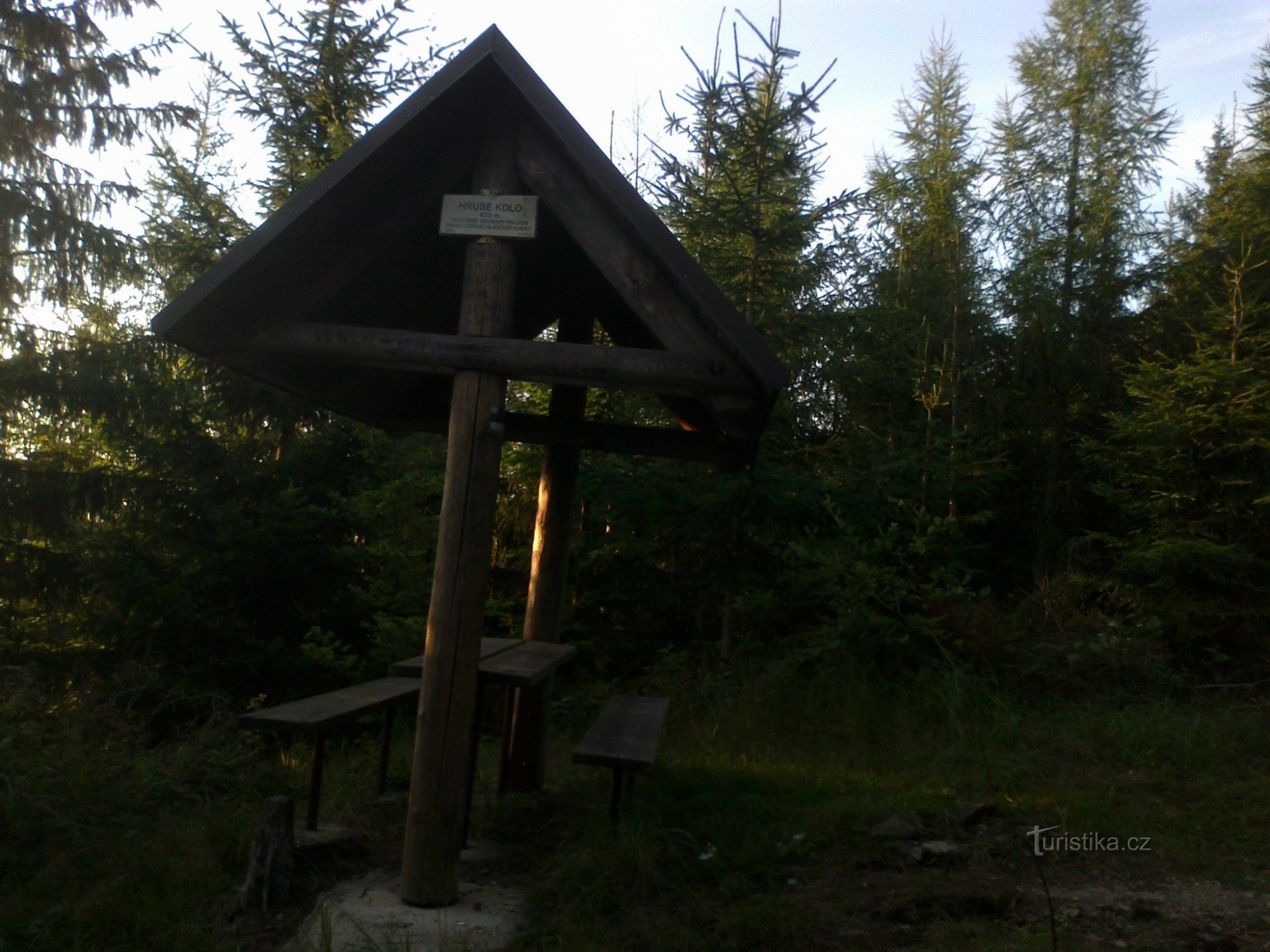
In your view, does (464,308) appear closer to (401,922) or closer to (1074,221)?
(401,922)

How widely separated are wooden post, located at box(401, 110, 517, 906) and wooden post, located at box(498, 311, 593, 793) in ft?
6.42

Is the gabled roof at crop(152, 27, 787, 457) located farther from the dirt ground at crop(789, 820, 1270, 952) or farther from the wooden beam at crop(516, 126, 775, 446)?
the dirt ground at crop(789, 820, 1270, 952)

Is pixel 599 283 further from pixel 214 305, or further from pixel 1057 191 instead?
pixel 1057 191

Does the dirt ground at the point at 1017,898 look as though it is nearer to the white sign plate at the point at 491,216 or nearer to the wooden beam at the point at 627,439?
the wooden beam at the point at 627,439

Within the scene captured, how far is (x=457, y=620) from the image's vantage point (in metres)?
4.24

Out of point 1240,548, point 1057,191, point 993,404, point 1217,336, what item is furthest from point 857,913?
point 1057,191

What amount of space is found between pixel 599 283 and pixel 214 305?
246 centimetres

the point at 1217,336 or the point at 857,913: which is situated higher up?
the point at 1217,336

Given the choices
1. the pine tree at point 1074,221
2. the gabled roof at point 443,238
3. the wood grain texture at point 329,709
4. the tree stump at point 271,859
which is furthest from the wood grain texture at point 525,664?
the pine tree at point 1074,221

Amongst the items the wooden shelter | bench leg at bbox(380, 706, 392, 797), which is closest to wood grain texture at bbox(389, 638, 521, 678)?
bench leg at bbox(380, 706, 392, 797)

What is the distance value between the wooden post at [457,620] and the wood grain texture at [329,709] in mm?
534

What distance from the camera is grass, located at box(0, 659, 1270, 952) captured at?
3998mm

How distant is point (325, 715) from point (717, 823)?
82.5 inches

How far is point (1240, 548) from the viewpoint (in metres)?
11.0
